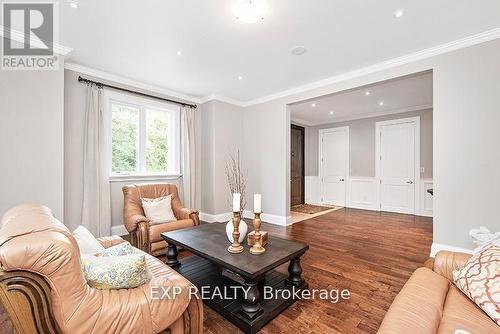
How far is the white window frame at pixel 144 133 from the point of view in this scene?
13.0 ft

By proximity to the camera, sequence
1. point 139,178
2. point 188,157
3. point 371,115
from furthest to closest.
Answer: point 371,115, point 188,157, point 139,178

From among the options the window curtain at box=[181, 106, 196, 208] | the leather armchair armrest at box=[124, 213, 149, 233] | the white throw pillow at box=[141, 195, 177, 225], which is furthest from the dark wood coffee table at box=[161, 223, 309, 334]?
the window curtain at box=[181, 106, 196, 208]

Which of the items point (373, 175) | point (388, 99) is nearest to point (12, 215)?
point (388, 99)

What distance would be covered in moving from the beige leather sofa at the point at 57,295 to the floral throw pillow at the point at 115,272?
0.13ft

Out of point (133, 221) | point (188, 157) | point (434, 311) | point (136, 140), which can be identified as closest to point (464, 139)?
point (434, 311)

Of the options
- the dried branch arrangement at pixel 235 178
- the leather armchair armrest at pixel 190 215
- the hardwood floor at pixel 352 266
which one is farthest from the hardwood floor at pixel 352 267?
the dried branch arrangement at pixel 235 178

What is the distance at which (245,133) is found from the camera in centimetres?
551

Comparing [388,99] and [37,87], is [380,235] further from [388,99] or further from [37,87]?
[37,87]

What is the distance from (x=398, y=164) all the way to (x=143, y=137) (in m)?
6.14

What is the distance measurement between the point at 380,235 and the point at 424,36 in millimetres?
3060

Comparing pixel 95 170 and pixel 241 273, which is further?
pixel 95 170

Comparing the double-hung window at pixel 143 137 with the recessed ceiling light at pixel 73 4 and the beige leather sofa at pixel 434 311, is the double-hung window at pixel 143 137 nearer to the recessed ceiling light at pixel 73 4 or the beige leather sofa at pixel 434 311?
the recessed ceiling light at pixel 73 4

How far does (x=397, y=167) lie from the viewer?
6.02 metres

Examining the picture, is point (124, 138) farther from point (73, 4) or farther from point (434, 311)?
point (434, 311)
